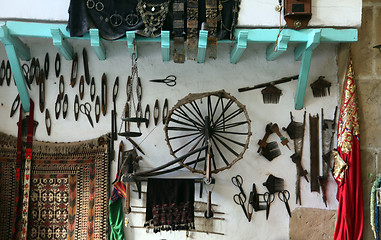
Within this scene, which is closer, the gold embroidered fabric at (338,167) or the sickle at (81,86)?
the gold embroidered fabric at (338,167)

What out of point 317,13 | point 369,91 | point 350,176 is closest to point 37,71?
point 317,13

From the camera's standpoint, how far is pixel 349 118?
3.46 metres

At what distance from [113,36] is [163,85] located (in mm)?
663

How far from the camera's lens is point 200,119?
360 cm

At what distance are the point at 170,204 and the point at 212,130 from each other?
74cm

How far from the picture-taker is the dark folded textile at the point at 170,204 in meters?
3.37

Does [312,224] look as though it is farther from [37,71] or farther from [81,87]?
[37,71]

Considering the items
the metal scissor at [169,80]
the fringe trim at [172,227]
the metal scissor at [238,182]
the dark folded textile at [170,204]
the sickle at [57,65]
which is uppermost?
the sickle at [57,65]

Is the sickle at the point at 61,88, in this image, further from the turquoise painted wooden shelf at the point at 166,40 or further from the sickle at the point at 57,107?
the turquoise painted wooden shelf at the point at 166,40

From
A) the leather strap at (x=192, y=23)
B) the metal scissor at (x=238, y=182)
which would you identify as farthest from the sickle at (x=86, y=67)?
the metal scissor at (x=238, y=182)

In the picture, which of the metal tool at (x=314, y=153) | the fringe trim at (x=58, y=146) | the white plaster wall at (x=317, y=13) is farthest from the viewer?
the metal tool at (x=314, y=153)

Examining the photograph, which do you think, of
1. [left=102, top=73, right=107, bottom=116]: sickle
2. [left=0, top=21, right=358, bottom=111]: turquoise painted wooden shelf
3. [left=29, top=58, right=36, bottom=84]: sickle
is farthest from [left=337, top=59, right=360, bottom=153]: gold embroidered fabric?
[left=29, top=58, right=36, bottom=84]: sickle

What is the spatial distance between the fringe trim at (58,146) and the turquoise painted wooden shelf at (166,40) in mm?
324

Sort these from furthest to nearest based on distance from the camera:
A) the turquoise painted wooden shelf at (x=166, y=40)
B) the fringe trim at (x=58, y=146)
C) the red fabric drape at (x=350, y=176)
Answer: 1. the fringe trim at (x=58, y=146)
2. the red fabric drape at (x=350, y=176)
3. the turquoise painted wooden shelf at (x=166, y=40)
